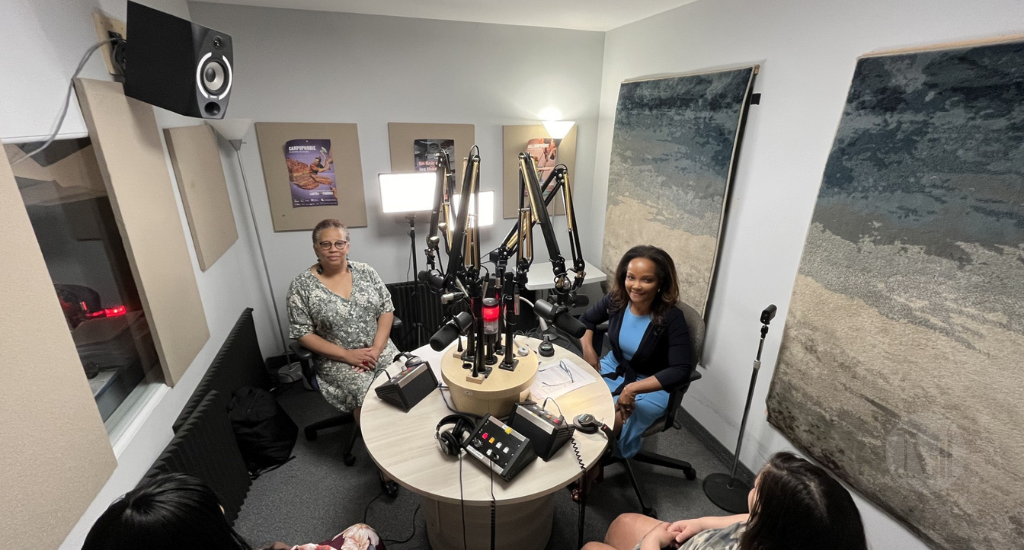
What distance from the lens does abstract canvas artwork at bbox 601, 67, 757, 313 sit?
224cm

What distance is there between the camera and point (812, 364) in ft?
6.10

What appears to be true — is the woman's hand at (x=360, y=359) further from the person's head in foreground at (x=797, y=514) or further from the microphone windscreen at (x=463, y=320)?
the person's head in foreground at (x=797, y=514)

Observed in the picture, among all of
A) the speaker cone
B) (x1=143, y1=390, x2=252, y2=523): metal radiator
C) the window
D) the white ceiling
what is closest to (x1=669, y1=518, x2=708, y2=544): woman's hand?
(x1=143, y1=390, x2=252, y2=523): metal radiator

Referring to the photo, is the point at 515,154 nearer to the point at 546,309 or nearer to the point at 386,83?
the point at 386,83

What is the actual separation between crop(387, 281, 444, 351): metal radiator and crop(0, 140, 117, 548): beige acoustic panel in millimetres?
2244

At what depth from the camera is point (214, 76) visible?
1.70m

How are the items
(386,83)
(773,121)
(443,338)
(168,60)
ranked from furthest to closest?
(386,83) → (773,121) → (168,60) → (443,338)

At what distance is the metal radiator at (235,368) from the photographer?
1965 millimetres

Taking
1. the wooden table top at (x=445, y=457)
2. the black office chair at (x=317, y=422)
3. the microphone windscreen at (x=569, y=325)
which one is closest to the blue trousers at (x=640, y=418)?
the wooden table top at (x=445, y=457)

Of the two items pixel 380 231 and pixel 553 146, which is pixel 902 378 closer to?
pixel 553 146

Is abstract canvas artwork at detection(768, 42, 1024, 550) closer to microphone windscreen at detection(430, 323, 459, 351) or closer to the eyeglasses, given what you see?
microphone windscreen at detection(430, 323, 459, 351)

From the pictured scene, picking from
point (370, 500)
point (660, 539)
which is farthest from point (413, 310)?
point (660, 539)

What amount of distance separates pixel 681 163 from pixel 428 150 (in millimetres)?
1791

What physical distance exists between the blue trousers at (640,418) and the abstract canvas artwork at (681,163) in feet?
2.28
